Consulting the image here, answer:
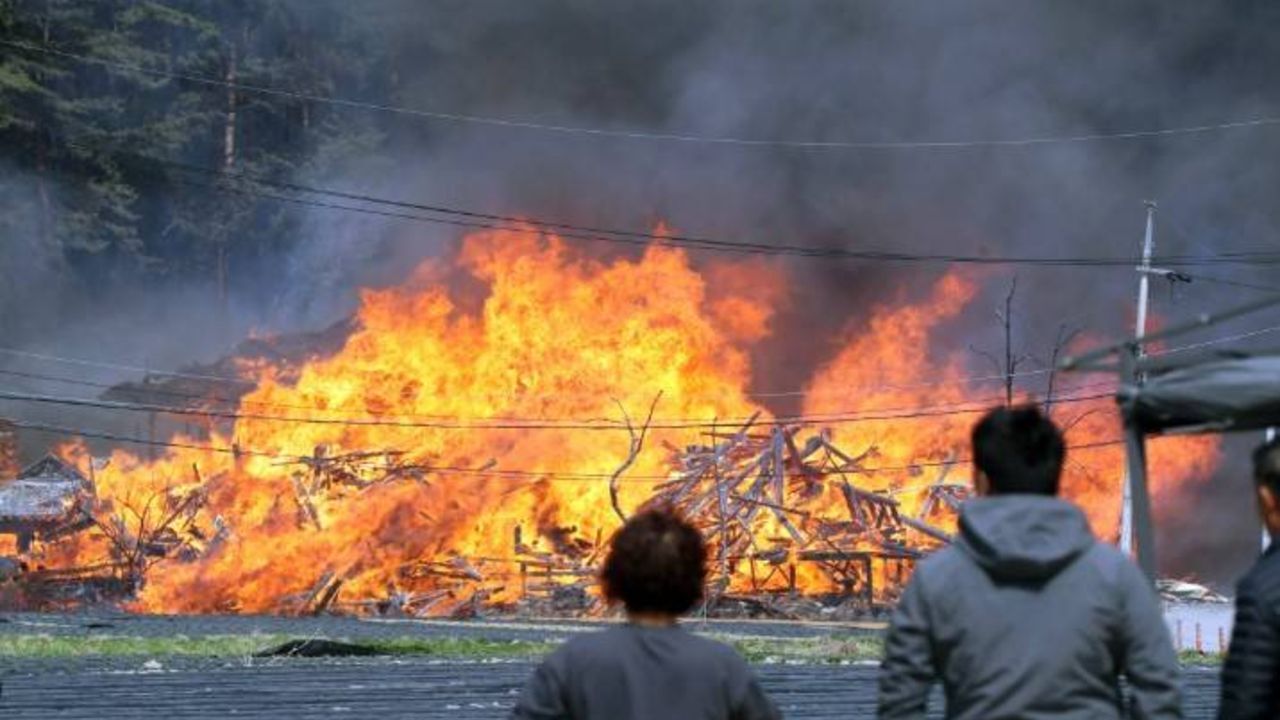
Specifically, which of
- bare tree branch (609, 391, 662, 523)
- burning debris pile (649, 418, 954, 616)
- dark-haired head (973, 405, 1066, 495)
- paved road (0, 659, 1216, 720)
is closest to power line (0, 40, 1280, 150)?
bare tree branch (609, 391, 662, 523)

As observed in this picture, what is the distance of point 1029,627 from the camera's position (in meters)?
4.36

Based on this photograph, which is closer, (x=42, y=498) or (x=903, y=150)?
(x=42, y=498)

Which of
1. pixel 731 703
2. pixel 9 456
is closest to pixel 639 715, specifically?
pixel 731 703

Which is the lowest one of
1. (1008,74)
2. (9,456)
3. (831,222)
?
(9,456)

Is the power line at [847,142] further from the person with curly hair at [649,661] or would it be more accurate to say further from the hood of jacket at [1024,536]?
the person with curly hair at [649,661]

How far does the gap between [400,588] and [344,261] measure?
21.8 metres

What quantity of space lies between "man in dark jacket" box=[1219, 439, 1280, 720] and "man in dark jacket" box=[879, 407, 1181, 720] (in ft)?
1.12

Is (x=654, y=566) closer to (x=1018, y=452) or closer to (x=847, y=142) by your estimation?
(x=1018, y=452)

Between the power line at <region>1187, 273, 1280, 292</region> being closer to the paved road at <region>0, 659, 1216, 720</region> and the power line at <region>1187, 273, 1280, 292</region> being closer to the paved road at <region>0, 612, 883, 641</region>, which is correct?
the paved road at <region>0, 612, 883, 641</region>

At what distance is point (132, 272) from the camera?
5697cm

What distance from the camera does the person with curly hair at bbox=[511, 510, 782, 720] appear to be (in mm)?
4148

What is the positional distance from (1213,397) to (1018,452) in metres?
1.19

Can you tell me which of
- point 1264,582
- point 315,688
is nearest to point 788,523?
point 315,688

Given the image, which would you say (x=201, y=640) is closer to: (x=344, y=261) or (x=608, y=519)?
(x=608, y=519)
